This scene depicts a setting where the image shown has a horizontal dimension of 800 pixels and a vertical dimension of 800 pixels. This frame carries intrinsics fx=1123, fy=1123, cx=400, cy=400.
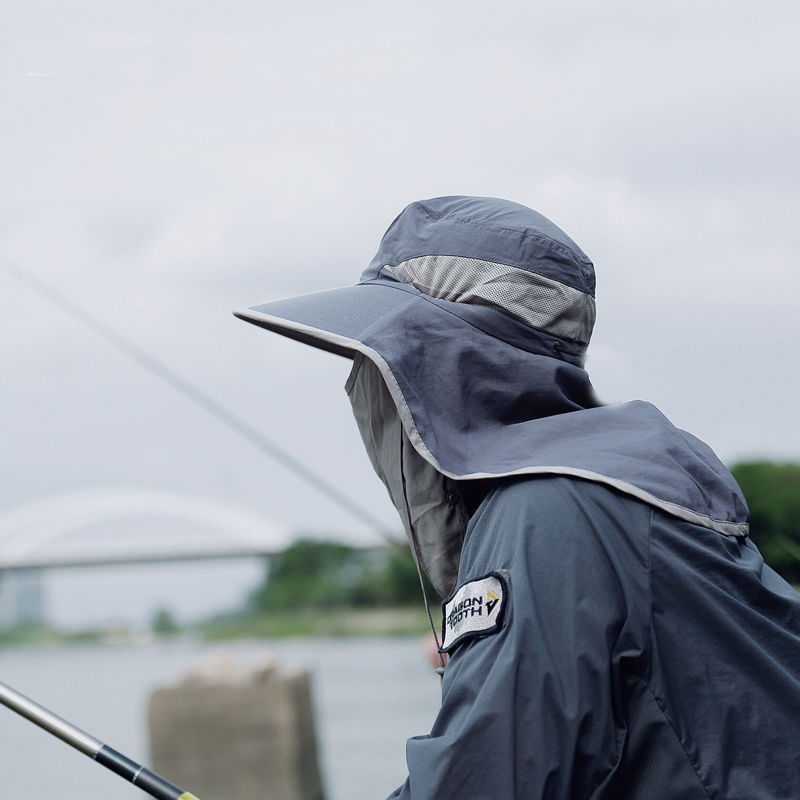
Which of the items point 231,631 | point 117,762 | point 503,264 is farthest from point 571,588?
point 231,631

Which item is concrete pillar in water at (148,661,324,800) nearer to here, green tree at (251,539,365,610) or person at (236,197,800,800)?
person at (236,197,800,800)

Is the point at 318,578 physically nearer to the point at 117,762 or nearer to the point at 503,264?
the point at 117,762

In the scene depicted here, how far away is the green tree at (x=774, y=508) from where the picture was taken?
2551 millimetres

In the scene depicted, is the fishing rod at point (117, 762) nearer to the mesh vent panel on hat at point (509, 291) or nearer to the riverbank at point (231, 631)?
the mesh vent panel on hat at point (509, 291)

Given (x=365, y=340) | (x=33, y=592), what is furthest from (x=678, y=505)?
(x=33, y=592)

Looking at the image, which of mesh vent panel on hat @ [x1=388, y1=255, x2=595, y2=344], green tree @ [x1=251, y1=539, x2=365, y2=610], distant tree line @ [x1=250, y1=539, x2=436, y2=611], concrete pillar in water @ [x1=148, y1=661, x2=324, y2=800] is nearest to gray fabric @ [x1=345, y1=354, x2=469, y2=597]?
mesh vent panel on hat @ [x1=388, y1=255, x2=595, y2=344]

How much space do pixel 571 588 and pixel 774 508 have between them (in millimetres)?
1910

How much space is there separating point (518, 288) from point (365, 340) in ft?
0.57

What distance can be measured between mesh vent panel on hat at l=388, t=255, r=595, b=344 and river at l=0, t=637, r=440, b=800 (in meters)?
5.66

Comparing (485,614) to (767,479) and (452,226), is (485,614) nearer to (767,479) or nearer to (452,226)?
(452,226)

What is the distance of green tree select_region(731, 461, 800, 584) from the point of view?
8.37ft

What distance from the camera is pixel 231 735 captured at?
6.39 metres

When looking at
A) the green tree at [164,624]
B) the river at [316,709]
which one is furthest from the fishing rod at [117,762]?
the green tree at [164,624]

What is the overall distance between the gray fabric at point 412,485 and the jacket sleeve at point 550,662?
0.60 feet
